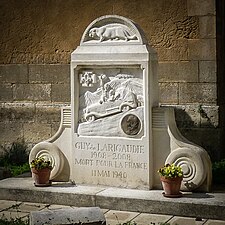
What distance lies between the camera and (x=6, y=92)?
364 inches

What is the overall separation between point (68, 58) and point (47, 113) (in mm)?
967

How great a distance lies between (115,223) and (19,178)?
7.04ft

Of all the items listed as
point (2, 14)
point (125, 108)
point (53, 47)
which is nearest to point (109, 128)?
point (125, 108)

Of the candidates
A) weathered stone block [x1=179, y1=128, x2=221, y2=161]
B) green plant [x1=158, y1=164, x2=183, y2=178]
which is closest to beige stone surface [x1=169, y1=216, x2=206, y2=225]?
green plant [x1=158, y1=164, x2=183, y2=178]

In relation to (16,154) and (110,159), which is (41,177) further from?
(16,154)

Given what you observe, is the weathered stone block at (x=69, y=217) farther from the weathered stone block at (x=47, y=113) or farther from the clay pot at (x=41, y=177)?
the weathered stone block at (x=47, y=113)

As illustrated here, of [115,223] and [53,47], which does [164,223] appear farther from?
[53,47]

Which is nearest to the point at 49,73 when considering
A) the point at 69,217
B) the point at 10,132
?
the point at 10,132

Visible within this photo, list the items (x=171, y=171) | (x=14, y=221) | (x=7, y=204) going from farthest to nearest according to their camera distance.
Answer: (x=7, y=204), (x=171, y=171), (x=14, y=221)

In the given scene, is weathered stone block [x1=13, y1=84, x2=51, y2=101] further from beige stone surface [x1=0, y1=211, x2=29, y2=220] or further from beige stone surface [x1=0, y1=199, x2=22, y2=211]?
beige stone surface [x1=0, y1=211, x2=29, y2=220]

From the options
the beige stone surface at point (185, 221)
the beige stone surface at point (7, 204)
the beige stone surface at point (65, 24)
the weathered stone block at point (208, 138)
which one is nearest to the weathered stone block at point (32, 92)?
the beige stone surface at point (65, 24)

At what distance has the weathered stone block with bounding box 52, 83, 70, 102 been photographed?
8.81 m

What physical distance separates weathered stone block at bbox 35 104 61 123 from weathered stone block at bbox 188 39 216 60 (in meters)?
2.36

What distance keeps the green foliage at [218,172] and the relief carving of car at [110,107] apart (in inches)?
56.7
